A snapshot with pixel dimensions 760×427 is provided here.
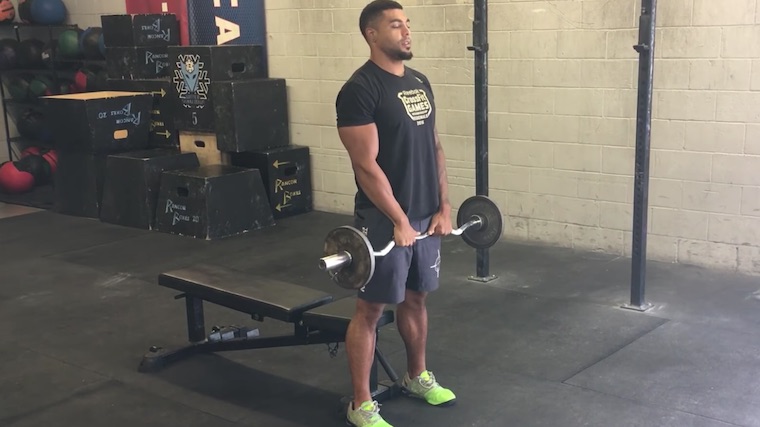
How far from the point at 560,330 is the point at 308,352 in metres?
1.06

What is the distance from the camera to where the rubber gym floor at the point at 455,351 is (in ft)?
8.91

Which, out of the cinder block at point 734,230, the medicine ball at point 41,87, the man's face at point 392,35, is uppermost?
the man's face at point 392,35

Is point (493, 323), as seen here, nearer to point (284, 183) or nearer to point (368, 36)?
point (368, 36)

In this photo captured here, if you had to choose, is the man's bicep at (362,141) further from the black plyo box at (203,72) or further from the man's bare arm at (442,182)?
the black plyo box at (203,72)

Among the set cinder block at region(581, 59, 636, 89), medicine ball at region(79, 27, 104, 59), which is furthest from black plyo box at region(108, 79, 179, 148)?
cinder block at region(581, 59, 636, 89)

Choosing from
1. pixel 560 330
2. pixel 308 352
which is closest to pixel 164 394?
pixel 308 352

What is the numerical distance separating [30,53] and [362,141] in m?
5.72

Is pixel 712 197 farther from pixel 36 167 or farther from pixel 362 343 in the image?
pixel 36 167

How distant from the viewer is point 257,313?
285 centimetres

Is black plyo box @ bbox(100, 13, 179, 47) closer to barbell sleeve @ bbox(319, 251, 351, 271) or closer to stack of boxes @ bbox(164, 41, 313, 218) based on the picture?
stack of boxes @ bbox(164, 41, 313, 218)

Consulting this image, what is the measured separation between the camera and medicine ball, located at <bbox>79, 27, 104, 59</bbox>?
6.52 m

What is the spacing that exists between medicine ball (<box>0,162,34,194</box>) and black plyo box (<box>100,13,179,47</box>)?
141cm

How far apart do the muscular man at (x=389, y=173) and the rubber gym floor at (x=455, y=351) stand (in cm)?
37

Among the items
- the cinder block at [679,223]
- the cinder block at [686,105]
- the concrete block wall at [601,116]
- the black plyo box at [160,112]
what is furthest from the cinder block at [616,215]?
the black plyo box at [160,112]
